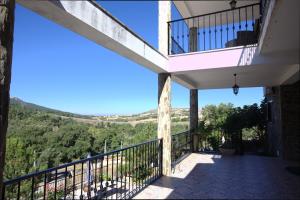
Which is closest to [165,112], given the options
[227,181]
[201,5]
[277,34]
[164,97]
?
[164,97]

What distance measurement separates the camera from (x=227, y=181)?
4895 millimetres

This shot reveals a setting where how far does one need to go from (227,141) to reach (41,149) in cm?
2448

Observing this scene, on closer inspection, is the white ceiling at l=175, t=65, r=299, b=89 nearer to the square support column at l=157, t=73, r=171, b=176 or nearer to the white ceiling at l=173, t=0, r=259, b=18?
the square support column at l=157, t=73, r=171, b=176

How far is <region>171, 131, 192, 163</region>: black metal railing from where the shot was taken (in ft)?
22.1

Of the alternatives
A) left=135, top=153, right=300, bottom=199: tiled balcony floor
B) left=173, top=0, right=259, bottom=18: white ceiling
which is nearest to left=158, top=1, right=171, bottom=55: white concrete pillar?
left=173, top=0, right=259, bottom=18: white ceiling

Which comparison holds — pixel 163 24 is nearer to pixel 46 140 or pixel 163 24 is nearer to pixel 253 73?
pixel 253 73

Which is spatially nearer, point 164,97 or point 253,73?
point 164,97

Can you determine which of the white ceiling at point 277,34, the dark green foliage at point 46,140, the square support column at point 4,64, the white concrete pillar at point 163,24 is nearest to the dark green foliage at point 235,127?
the white ceiling at point 277,34

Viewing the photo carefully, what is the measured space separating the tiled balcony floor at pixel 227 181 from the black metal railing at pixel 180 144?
38 cm

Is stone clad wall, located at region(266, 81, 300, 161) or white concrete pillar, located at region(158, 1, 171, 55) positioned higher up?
white concrete pillar, located at region(158, 1, 171, 55)

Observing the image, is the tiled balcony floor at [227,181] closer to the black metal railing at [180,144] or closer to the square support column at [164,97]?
the black metal railing at [180,144]

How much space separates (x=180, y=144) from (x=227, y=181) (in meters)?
2.71

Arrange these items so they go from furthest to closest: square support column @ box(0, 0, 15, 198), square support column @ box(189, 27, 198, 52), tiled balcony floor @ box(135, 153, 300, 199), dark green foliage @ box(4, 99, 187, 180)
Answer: dark green foliage @ box(4, 99, 187, 180), square support column @ box(189, 27, 198, 52), tiled balcony floor @ box(135, 153, 300, 199), square support column @ box(0, 0, 15, 198)

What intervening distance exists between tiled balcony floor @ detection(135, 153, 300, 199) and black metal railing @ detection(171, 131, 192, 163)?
383mm
